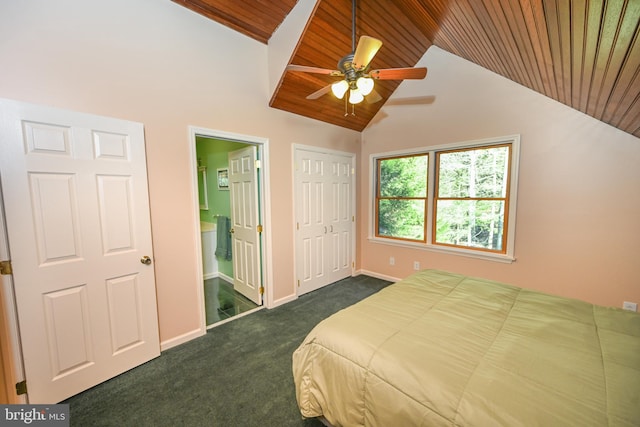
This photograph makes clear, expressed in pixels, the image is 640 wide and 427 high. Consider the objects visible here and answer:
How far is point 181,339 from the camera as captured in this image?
90.0 inches

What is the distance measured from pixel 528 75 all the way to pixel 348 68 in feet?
5.68

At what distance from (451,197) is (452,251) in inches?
28.6

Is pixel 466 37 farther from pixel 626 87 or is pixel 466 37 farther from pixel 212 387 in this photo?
pixel 212 387

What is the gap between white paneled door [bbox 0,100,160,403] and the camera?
1498mm

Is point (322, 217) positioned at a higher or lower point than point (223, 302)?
higher

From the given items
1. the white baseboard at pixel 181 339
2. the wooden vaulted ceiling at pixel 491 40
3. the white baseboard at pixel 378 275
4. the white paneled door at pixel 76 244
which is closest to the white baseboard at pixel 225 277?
the white baseboard at pixel 181 339

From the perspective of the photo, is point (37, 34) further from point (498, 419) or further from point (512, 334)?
point (512, 334)

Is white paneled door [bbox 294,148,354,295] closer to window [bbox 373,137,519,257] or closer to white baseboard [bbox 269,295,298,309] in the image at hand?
white baseboard [bbox 269,295,298,309]

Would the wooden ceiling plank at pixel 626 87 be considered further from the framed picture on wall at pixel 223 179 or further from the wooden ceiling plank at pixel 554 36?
the framed picture on wall at pixel 223 179

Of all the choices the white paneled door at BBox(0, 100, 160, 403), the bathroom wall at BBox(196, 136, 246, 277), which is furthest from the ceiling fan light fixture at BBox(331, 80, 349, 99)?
the bathroom wall at BBox(196, 136, 246, 277)

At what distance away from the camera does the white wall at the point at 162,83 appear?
5.08 feet

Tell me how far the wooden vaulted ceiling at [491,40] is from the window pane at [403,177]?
0.95m

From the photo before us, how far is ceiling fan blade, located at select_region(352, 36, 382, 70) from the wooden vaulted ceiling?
66cm

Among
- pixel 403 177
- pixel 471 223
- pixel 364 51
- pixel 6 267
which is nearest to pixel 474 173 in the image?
pixel 471 223
